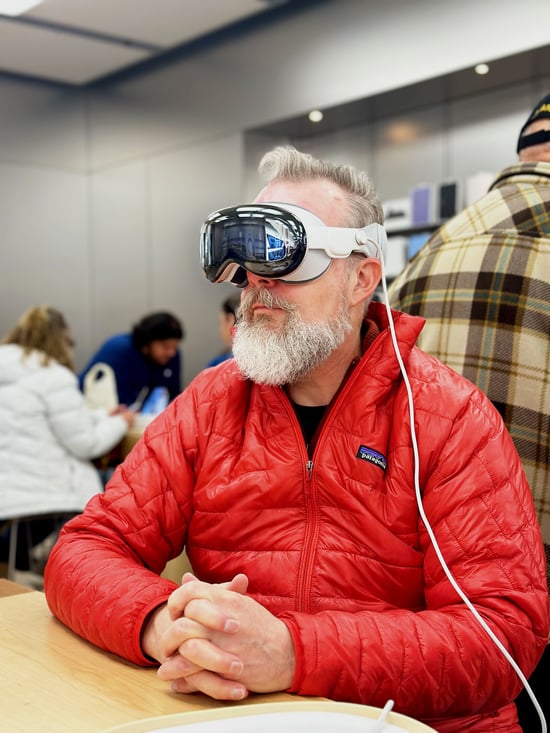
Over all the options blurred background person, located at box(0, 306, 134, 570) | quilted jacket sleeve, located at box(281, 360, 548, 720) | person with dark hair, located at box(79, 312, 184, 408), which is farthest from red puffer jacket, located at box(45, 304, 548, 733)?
person with dark hair, located at box(79, 312, 184, 408)

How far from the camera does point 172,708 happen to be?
0.96 metres

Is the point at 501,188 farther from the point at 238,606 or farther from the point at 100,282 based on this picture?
the point at 100,282

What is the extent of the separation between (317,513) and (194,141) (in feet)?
16.9

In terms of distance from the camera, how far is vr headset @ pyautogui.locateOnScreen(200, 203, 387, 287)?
51.3 inches

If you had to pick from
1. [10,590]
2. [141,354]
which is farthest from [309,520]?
[141,354]

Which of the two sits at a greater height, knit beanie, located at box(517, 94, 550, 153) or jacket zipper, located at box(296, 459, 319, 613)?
knit beanie, located at box(517, 94, 550, 153)

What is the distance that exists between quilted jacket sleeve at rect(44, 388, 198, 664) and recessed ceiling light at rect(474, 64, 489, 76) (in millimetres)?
3364

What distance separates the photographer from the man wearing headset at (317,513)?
Answer: 1039mm

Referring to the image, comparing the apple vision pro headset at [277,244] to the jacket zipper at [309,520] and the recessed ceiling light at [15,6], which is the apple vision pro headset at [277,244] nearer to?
the jacket zipper at [309,520]

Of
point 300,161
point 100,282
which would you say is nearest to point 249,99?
point 100,282

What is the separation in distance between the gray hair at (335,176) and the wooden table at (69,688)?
0.80 m

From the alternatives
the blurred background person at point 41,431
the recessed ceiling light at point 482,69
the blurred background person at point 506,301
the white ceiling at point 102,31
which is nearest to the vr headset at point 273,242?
the blurred background person at point 506,301

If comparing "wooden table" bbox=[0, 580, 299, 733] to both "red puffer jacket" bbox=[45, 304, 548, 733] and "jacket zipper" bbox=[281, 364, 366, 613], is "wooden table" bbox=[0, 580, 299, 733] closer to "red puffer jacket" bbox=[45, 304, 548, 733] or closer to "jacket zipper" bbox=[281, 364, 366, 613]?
"red puffer jacket" bbox=[45, 304, 548, 733]

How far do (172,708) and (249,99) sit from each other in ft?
16.8
